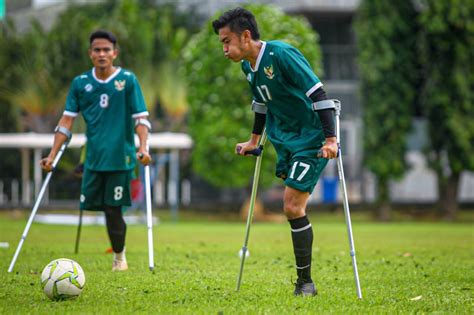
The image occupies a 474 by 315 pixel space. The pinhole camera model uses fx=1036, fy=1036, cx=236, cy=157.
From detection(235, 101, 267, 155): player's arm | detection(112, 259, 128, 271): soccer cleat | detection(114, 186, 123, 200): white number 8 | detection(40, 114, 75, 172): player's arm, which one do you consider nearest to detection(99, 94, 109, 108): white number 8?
detection(40, 114, 75, 172): player's arm

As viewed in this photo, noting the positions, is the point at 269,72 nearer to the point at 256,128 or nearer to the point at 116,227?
the point at 256,128

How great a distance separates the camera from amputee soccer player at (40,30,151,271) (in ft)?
35.2

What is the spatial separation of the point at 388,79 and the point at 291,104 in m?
25.4

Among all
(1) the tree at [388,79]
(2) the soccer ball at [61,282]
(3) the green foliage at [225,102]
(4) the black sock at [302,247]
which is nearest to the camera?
(2) the soccer ball at [61,282]

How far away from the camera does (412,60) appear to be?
33.4m

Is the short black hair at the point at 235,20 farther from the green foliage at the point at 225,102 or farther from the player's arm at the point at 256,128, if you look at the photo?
the green foliage at the point at 225,102

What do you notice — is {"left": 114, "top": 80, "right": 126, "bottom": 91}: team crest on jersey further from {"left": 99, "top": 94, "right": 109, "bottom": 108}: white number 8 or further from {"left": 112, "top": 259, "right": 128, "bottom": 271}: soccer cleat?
{"left": 112, "top": 259, "right": 128, "bottom": 271}: soccer cleat

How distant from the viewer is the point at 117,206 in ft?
35.7

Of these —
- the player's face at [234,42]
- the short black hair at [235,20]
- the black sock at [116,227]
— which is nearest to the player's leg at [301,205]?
the player's face at [234,42]

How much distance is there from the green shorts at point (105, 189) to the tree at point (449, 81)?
22.6m

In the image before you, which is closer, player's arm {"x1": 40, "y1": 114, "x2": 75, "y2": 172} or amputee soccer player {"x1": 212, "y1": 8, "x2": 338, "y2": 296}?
amputee soccer player {"x1": 212, "y1": 8, "x2": 338, "y2": 296}

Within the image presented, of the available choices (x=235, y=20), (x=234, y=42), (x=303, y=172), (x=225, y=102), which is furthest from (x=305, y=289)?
(x=225, y=102)

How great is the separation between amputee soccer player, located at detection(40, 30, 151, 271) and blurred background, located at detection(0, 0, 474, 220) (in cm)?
1455

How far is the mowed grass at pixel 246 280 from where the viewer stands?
739cm
